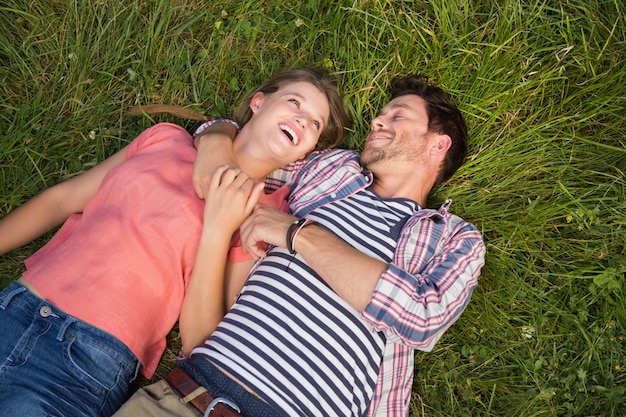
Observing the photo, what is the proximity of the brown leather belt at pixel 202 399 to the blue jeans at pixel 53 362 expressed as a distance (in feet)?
1.10

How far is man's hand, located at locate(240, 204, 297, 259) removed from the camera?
10.2ft

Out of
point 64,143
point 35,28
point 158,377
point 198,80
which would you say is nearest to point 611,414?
point 158,377

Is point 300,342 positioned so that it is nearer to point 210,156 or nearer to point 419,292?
point 419,292

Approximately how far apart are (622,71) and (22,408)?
401 centimetres

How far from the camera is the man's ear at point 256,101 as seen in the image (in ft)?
12.4

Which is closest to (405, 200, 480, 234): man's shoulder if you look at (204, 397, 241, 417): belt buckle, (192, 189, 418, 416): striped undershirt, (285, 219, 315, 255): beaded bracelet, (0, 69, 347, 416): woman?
(192, 189, 418, 416): striped undershirt

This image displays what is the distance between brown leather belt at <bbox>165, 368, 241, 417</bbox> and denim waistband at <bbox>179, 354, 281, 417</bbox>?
0.03 meters

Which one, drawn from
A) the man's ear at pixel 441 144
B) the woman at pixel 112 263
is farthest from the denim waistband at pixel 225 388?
the man's ear at pixel 441 144

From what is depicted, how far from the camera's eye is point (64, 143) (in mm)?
4203

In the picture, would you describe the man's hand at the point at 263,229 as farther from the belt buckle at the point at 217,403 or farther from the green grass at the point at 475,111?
the green grass at the point at 475,111

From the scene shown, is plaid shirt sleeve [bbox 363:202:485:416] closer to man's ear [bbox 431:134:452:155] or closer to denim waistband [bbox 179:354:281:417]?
man's ear [bbox 431:134:452:155]

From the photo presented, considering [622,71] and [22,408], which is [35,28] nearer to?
[22,408]

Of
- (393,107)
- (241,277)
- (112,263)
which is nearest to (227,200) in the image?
(241,277)

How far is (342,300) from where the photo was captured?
3.09 metres
